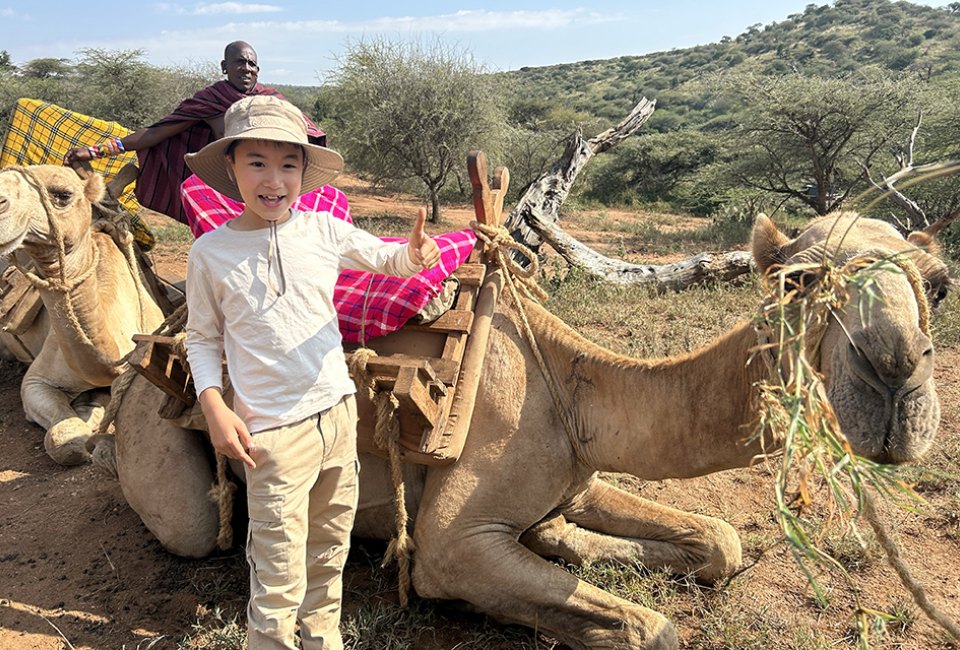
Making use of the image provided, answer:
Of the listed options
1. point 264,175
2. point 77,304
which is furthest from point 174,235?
point 264,175

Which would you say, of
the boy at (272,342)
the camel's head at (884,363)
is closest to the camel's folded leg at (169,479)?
the boy at (272,342)

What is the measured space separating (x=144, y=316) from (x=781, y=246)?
4.31 meters

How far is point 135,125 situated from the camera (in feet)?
78.1

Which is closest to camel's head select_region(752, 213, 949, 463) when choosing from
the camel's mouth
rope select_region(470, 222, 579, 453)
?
rope select_region(470, 222, 579, 453)

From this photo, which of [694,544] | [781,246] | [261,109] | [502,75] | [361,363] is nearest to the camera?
[261,109]

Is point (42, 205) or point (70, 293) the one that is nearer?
point (42, 205)

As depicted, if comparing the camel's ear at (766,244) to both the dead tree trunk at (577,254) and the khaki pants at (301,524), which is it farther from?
the dead tree trunk at (577,254)

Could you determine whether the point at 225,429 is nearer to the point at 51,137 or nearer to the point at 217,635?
the point at 217,635

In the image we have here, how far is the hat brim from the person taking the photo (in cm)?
211

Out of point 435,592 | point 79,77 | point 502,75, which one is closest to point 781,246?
point 435,592

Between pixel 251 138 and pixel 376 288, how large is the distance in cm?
97

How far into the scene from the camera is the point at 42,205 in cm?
403

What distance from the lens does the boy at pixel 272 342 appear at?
2.15m

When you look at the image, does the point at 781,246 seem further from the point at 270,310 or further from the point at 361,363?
the point at 270,310
